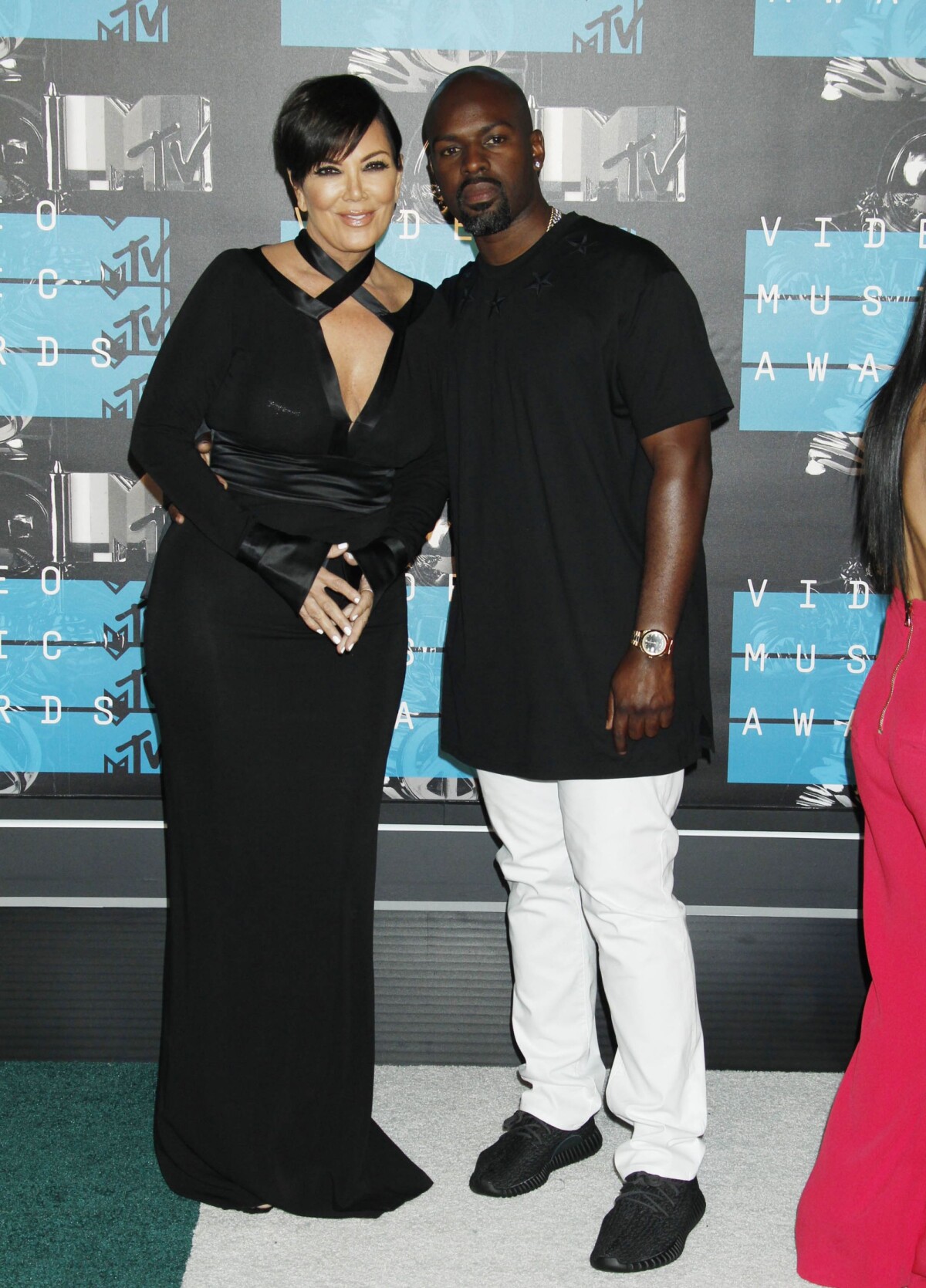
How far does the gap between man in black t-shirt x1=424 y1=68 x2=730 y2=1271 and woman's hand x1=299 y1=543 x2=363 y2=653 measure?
0.78ft

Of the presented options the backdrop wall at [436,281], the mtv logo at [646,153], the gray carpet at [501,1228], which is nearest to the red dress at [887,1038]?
the gray carpet at [501,1228]

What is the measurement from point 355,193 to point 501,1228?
181 centimetres

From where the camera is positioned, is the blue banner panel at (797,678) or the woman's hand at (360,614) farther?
the blue banner panel at (797,678)

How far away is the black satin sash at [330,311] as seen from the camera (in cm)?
211

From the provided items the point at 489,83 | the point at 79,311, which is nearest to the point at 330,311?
the point at 489,83

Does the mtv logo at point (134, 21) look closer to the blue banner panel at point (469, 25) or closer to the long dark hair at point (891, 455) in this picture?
the blue banner panel at point (469, 25)

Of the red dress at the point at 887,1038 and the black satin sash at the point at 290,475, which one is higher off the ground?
the black satin sash at the point at 290,475

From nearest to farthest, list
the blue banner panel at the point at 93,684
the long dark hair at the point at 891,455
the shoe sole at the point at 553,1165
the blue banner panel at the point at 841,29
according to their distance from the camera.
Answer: the long dark hair at the point at 891,455 → the shoe sole at the point at 553,1165 → the blue banner panel at the point at 841,29 → the blue banner panel at the point at 93,684

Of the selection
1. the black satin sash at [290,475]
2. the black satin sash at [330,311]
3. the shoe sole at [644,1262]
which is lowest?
the shoe sole at [644,1262]

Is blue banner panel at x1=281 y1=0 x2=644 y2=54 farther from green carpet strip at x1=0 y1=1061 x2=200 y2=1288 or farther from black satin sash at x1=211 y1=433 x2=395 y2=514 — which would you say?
green carpet strip at x1=0 y1=1061 x2=200 y2=1288

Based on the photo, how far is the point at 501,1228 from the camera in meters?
2.20

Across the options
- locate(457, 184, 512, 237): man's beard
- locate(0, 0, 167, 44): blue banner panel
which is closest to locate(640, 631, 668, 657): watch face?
locate(457, 184, 512, 237): man's beard

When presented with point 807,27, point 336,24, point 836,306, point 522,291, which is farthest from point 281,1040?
point 807,27

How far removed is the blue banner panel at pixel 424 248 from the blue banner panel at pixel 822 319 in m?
0.63
